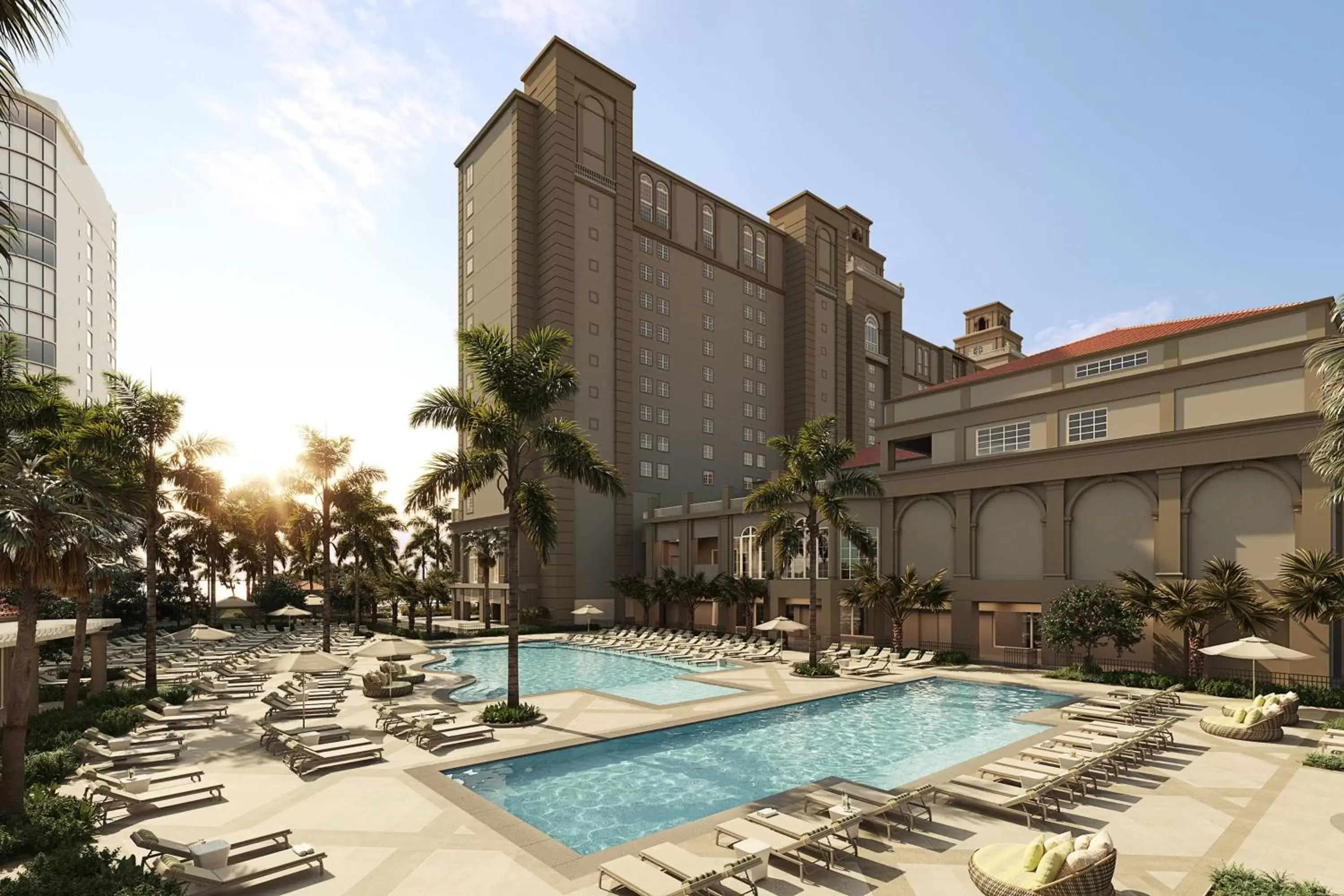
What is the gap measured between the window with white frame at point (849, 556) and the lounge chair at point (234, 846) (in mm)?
32804

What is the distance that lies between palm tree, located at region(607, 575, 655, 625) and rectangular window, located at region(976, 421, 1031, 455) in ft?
81.6

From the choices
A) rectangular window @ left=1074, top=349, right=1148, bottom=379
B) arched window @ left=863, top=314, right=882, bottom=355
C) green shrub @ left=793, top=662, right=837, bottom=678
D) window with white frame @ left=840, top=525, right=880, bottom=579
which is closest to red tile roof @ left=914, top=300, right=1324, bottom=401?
rectangular window @ left=1074, top=349, right=1148, bottom=379

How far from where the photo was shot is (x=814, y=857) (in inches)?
433

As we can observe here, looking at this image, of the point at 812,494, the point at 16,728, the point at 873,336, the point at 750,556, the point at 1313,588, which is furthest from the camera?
the point at 873,336

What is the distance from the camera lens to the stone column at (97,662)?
24.0 meters

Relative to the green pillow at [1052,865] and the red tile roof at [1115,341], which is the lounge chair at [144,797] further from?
the red tile roof at [1115,341]

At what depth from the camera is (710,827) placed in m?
11.9

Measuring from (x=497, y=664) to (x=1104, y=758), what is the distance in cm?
2795

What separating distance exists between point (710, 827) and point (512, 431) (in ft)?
40.6

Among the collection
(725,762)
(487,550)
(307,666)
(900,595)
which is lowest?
(725,762)

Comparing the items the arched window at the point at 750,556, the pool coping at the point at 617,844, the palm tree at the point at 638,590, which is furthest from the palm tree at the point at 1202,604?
the palm tree at the point at 638,590

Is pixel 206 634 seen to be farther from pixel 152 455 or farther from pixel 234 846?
pixel 234 846

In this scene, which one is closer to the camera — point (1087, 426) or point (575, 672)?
point (1087, 426)

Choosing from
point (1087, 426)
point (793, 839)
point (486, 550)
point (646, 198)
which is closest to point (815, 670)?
point (1087, 426)
